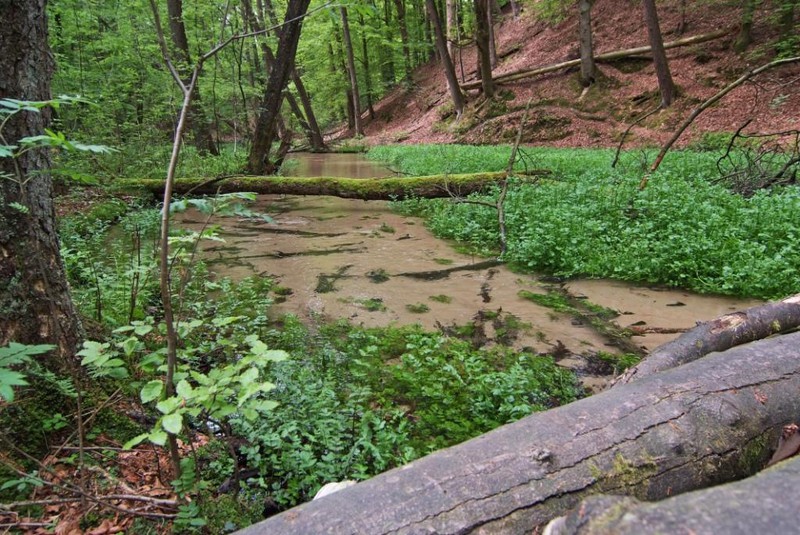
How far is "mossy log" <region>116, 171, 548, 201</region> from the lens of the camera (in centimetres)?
892

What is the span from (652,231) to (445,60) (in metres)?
16.4

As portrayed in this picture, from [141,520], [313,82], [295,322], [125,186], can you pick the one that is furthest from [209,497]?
[313,82]

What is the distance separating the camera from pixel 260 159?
1172cm

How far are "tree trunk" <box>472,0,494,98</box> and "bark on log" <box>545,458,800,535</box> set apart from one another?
19046 millimetres

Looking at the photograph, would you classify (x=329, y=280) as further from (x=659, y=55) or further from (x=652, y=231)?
(x=659, y=55)

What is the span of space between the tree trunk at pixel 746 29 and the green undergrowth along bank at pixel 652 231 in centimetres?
1053

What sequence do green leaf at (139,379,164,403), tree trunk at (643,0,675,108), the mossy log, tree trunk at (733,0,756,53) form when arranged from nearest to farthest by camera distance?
green leaf at (139,379,164,403) < the mossy log < tree trunk at (643,0,675,108) < tree trunk at (733,0,756,53)

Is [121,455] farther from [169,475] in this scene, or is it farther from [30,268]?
[30,268]

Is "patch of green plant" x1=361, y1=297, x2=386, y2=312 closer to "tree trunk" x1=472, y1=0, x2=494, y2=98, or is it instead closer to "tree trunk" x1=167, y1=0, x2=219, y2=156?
"tree trunk" x1=167, y1=0, x2=219, y2=156

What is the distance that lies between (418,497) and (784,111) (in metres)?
16.5

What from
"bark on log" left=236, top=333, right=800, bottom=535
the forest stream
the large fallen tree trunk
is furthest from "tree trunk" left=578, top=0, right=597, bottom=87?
"bark on log" left=236, top=333, right=800, bottom=535

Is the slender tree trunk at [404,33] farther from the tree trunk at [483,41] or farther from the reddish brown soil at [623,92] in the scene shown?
the tree trunk at [483,41]

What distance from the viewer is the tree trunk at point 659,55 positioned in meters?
13.6

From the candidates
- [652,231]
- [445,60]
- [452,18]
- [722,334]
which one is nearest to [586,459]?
[722,334]
